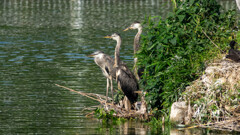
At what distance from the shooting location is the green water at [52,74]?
45.4ft

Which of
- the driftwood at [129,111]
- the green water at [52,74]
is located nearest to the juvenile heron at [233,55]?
the green water at [52,74]

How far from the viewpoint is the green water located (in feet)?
45.4

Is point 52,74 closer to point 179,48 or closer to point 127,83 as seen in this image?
point 127,83

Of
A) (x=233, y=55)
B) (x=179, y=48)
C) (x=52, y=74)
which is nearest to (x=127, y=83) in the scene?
(x=179, y=48)

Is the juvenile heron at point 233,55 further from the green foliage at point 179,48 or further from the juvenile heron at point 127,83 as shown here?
the juvenile heron at point 127,83

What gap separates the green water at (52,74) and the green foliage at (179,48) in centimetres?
78

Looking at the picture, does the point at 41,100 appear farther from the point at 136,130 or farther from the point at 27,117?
the point at 136,130

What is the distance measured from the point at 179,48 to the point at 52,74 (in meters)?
9.10

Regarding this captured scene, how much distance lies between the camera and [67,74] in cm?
2194

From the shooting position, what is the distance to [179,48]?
13.9 metres

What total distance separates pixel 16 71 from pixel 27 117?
329 inches

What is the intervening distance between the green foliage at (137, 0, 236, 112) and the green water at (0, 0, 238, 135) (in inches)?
30.5

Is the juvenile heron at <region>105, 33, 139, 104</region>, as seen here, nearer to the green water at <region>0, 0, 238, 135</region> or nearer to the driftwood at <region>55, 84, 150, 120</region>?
the driftwood at <region>55, 84, 150, 120</region>

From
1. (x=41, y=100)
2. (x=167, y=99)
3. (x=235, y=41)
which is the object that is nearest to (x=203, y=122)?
(x=167, y=99)
